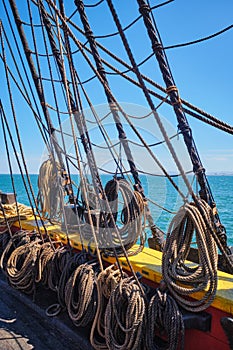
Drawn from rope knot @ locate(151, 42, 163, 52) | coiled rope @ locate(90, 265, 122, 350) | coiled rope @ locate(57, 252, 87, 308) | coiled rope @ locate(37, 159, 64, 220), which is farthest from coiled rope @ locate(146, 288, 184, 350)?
coiled rope @ locate(37, 159, 64, 220)

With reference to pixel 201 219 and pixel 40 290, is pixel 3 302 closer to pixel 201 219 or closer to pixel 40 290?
pixel 40 290

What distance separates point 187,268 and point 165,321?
1.08 feet

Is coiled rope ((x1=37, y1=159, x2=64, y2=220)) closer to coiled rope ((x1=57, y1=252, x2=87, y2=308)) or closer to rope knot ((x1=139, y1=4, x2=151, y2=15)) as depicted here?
coiled rope ((x1=57, y1=252, x2=87, y2=308))

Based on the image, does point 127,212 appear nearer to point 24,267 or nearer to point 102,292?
point 102,292

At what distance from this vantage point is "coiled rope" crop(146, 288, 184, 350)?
1.63 metres

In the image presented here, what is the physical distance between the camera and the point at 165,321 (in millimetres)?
1665

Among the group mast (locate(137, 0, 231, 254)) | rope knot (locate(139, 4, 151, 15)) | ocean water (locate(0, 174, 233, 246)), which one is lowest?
ocean water (locate(0, 174, 233, 246))

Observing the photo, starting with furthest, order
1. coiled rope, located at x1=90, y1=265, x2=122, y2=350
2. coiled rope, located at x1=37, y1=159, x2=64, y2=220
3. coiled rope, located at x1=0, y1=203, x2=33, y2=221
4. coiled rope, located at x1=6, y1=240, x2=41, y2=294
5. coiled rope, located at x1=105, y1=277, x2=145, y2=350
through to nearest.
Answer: coiled rope, located at x1=0, y1=203, x2=33, y2=221, coiled rope, located at x1=37, y1=159, x2=64, y2=220, coiled rope, located at x1=6, y1=240, x2=41, y2=294, coiled rope, located at x1=90, y1=265, x2=122, y2=350, coiled rope, located at x1=105, y1=277, x2=145, y2=350

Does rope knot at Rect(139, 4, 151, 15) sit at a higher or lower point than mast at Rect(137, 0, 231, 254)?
higher

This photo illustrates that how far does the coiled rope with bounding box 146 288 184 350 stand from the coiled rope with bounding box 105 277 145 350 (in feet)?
0.18

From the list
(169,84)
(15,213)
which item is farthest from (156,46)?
(15,213)

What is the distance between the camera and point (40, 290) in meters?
2.77

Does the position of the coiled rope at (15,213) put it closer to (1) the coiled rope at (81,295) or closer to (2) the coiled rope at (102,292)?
(1) the coiled rope at (81,295)

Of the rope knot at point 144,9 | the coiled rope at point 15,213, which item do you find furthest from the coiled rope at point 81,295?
the rope knot at point 144,9
